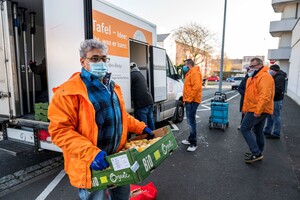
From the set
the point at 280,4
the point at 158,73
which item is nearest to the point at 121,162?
the point at 158,73

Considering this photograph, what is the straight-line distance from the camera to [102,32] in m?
3.76

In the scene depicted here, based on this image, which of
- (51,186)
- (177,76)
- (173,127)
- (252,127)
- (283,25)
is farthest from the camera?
(283,25)

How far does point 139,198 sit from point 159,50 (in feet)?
13.2

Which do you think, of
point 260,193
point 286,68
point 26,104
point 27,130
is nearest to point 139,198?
point 260,193

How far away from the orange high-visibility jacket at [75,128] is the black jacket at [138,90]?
3.01 m

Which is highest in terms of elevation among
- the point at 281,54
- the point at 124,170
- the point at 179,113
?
the point at 281,54

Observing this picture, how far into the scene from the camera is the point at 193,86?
5.06 meters

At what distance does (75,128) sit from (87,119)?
0.42 feet

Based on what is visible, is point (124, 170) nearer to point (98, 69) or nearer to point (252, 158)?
point (98, 69)

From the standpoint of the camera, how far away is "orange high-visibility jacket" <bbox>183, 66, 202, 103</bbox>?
5.01m

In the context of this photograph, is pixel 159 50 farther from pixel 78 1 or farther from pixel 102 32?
pixel 78 1

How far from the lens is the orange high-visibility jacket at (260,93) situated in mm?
3970

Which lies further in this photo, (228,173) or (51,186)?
(228,173)

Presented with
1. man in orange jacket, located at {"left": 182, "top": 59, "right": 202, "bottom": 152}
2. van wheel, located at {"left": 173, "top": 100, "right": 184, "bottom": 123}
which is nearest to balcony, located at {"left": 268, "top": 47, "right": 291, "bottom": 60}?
van wheel, located at {"left": 173, "top": 100, "right": 184, "bottom": 123}
